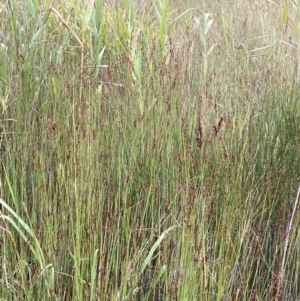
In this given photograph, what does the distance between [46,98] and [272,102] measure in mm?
844

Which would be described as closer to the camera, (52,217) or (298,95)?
(52,217)

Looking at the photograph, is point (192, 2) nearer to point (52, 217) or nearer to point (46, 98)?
point (46, 98)

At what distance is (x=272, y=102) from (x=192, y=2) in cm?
265

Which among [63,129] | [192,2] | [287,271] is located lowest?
[287,271]

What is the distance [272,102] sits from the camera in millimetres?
1771

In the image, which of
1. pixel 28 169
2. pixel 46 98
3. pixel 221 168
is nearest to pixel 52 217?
pixel 28 169

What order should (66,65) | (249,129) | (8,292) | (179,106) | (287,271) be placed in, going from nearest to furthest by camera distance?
(8,292) → (287,271) → (249,129) → (179,106) → (66,65)

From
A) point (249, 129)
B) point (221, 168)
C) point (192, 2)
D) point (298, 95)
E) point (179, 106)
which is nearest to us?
point (221, 168)

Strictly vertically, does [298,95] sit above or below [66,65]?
below

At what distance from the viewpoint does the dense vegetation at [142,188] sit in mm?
1115

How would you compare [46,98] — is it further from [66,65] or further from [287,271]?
[287,271]

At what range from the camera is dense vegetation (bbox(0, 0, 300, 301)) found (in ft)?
3.66

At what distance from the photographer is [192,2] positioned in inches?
164

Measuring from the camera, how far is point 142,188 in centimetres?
146
